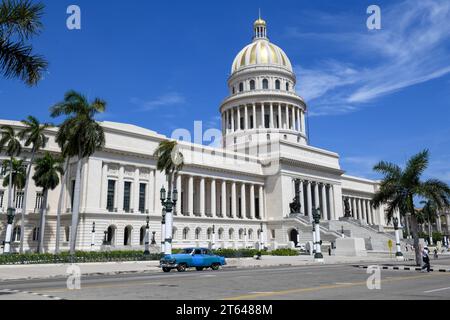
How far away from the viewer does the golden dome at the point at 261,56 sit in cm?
9594

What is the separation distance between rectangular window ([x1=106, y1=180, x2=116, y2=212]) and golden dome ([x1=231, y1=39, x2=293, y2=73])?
167 feet

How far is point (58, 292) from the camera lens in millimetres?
14117

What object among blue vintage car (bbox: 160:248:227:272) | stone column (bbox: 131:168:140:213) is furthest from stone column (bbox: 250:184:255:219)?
blue vintage car (bbox: 160:248:227:272)

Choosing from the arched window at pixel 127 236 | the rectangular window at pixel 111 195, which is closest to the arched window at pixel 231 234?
the arched window at pixel 127 236

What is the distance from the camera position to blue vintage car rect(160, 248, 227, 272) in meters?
27.4

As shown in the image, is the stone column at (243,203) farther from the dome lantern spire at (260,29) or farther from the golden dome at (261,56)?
the dome lantern spire at (260,29)

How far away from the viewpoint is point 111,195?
56.6m

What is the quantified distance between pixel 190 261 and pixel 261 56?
246ft

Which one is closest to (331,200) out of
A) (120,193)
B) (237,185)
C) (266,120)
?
(237,185)

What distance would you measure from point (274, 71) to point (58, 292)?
85.6 m

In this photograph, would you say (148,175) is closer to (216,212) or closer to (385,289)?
(216,212)

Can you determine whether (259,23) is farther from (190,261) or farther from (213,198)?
(190,261)

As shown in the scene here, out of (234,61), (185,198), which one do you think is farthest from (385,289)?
(234,61)

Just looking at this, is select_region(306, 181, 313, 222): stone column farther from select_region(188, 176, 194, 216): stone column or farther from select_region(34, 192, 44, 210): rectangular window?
select_region(34, 192, 44, 210): rectangular window
